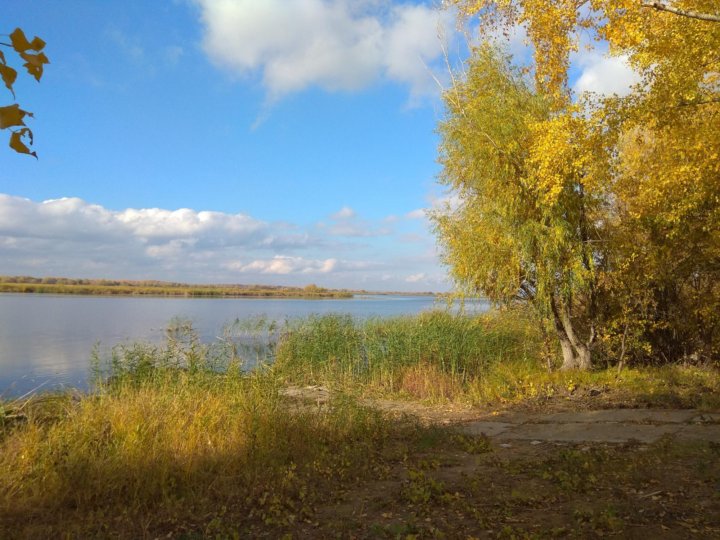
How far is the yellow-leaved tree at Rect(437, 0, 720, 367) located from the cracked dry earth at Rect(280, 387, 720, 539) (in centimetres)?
383

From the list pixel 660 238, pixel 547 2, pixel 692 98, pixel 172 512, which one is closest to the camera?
pixel 172 512

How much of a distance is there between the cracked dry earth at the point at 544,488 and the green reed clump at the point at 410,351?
476 cm

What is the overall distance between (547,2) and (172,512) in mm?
8227

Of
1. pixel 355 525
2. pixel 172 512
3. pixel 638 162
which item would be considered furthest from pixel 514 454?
pixel 638 162

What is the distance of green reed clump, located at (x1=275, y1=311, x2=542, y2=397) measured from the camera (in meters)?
12.2

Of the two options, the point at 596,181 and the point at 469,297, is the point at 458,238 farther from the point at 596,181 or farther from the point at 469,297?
the point at 596,181

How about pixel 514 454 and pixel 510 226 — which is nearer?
pixel 514 454

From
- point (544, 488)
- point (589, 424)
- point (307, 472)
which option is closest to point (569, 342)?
point (589, 424)

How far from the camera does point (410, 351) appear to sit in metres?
13.2

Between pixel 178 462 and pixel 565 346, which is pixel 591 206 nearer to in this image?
pixel 565 346

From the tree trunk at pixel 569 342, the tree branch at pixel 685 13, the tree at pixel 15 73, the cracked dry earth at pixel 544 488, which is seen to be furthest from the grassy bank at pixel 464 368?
the tree at pixel 15 73

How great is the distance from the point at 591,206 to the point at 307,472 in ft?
27.1

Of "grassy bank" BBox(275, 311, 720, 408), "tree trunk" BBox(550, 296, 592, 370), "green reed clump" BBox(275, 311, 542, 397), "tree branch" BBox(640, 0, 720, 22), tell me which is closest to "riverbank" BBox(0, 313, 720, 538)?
"grassy bank" BBox(275, 311, 720, 408)

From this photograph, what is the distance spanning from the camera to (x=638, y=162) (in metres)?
10.6
